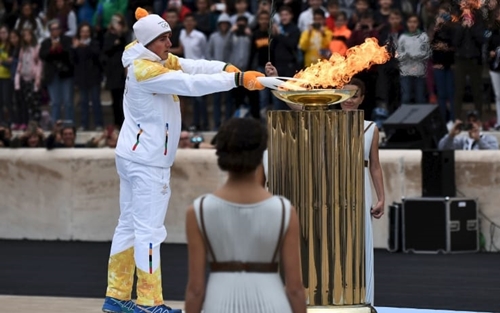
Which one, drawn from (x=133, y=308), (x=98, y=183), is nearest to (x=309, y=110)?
(x=133, y=308)

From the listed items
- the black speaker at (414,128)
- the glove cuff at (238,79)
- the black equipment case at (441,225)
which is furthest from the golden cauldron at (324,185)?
the black speaker at (414,128)

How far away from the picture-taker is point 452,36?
14.8 m

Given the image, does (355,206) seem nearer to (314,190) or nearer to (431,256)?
(314,190)

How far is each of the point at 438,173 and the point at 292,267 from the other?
938cm

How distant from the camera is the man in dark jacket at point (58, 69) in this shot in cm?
2091

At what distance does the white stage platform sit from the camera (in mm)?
10430

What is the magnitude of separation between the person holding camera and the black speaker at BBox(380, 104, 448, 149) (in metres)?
0.13

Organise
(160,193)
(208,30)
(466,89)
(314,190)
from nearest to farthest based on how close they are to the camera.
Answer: (314,190), (160,193), (466,89), (208,30)

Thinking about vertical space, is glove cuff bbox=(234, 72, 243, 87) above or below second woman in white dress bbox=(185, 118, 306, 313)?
above

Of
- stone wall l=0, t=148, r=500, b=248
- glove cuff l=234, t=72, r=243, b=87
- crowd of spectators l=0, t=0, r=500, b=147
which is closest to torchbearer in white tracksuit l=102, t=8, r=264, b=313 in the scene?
glove cuff l=234, t=72, r=243, b=87

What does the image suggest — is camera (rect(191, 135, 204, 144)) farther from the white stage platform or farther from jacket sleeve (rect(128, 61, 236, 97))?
jacket sleeve (rect(128, 61, 236, 97))

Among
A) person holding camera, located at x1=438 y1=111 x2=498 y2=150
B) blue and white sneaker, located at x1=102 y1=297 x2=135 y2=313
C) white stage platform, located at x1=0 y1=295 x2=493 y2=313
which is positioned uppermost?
person holding camera, located at x1=438 y1=111 x2=498 y2=150

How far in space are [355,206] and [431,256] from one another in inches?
247

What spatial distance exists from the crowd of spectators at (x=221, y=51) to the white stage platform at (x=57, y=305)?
5079 mm
